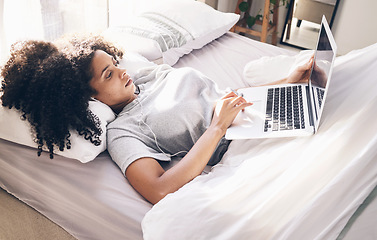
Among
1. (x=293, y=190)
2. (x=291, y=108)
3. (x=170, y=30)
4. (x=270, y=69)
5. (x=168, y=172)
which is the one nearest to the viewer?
(x=293, y=190)

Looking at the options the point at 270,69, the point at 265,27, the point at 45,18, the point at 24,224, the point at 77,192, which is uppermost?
the point at 45,18

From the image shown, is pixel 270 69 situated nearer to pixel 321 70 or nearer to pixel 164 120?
pixel 321 70

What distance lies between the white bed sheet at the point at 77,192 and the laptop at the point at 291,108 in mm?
365

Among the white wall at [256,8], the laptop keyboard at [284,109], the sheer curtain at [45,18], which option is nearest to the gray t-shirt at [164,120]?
the laptop keyboard at [284,109]

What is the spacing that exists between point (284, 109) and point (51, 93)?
720 millimetres

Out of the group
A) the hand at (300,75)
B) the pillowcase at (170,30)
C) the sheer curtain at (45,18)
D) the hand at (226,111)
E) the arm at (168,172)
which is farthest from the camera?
the pillowcase at (170,30)

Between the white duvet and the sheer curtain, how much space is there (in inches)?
33.5

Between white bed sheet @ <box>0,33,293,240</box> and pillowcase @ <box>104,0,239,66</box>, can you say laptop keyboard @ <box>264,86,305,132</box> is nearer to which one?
white bed sheet @ <box>0,33,293,240</box>

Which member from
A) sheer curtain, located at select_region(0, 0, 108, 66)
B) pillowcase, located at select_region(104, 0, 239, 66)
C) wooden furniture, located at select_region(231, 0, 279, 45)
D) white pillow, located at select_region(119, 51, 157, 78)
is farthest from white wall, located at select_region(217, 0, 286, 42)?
white pillow, located at select_region(119, 51, 157, 78)

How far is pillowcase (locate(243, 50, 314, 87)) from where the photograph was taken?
1.50m

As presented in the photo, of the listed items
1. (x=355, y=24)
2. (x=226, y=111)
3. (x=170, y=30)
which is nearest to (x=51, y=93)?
(x=226, y=111)

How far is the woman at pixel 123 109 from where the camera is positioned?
0.97m

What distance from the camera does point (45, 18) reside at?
1.60 metres

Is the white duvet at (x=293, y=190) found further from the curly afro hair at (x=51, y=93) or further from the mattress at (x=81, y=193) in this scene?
the curly afro hair at (x=51, y=93)
